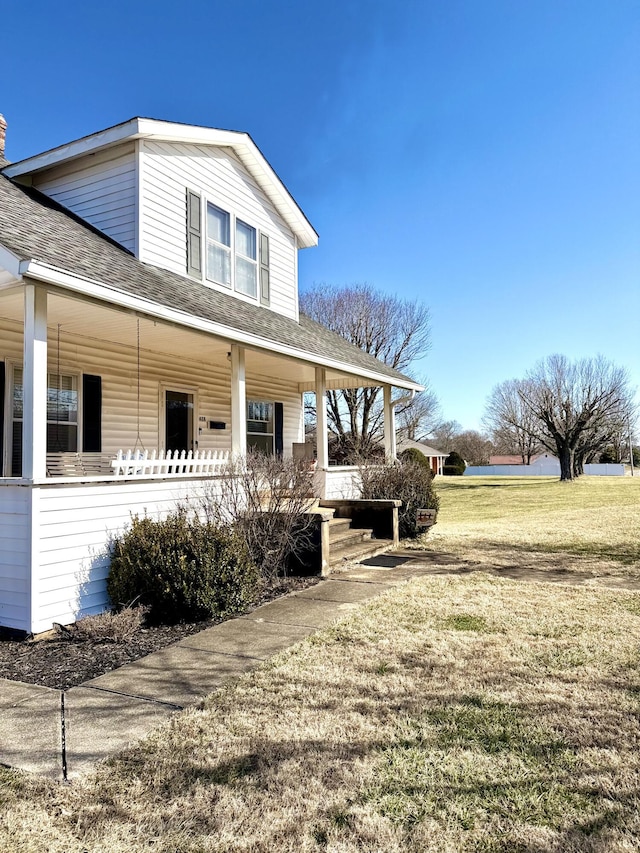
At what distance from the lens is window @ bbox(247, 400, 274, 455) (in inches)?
524

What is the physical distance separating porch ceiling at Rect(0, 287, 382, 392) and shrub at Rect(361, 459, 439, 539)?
7.61 ft

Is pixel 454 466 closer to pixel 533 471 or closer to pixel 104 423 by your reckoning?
pixel 533 471

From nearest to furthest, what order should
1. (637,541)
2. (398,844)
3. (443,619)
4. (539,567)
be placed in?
(398,844)
(443,619)
(539,567)
(637,541)

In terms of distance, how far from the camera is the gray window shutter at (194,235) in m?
10.0

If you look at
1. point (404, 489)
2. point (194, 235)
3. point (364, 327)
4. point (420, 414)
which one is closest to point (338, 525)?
point (404, 489)

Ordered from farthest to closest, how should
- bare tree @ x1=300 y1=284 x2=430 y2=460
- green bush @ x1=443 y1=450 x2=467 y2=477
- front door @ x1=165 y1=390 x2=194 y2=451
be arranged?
green bush @ x1=443 y1=450 x2=467 y2=477 → bare tree @ x1=300 y1=284 x2=430 y2=460 → front door @ x1=165 y1=390 x2=194 y2=451

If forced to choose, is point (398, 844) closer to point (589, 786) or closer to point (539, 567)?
point (589, 786)

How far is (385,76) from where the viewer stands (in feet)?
45.1

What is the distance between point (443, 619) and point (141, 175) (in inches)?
314

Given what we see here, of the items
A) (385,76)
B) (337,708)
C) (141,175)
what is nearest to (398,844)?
(337,708)

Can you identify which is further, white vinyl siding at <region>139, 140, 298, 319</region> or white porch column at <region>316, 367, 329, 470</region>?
white porch column at <region>316, 367, 329, 470</region>

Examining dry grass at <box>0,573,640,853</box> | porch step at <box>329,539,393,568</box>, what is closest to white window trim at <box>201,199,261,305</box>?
porch step at <box>329,539,393,568</box>

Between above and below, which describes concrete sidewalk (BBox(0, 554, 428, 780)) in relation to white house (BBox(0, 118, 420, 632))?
below

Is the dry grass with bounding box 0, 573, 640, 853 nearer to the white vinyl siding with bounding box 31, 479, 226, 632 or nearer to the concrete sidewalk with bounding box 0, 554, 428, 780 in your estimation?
the concrete sidewalk with bounding box 0, 554, 428, 780
